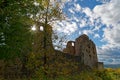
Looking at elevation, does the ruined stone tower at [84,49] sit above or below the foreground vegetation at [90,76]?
above

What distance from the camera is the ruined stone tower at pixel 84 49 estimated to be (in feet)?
158

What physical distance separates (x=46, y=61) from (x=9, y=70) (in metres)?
4.66

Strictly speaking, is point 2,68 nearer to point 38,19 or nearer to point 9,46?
point 38,19

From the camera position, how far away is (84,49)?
4900cm

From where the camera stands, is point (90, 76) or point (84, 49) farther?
point (84, 49)

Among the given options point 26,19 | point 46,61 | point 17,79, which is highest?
point 26,19

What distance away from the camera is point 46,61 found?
2439 cm

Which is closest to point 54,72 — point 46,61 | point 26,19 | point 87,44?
point 46,61

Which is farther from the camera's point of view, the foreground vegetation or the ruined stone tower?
the ruined stone tower

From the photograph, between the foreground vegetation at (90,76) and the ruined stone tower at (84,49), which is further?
the ruined stone tower at (84,49)

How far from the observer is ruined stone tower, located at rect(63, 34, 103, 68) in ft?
158

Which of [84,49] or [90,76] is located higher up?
[84,49]

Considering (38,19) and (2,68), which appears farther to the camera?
(2,68)

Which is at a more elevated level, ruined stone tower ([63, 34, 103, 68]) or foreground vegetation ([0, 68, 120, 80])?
ruined stone tower ([63, 34, 103, 68])
